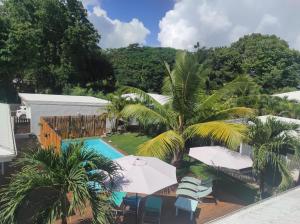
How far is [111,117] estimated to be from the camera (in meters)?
20.9

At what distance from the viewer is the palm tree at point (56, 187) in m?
6.26

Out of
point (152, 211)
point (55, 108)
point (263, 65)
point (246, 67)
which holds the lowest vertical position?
point (152, 211)

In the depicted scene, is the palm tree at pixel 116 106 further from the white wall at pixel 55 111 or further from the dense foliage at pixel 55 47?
the dense foliage at pixel 55 47

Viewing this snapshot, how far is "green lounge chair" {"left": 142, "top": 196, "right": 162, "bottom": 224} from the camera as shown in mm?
8828

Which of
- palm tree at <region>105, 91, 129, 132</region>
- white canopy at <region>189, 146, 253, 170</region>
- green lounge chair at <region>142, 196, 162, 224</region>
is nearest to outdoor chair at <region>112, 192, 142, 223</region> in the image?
green lounge chair at <region>142, 196, 162, 224</region>

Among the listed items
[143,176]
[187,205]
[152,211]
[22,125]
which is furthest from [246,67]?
[143,176]

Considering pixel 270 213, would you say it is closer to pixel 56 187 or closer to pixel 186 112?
pixel 56 187

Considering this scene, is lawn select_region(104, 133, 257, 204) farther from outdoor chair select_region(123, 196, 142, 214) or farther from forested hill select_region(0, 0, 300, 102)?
forested hill select_region(0, 0, 300, 102)

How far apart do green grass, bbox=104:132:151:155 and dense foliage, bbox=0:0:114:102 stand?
45.6ft

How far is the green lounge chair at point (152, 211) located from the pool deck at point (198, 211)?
1.47 ft

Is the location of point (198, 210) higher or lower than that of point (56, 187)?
lower

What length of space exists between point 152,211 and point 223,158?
363cm

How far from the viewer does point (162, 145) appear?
1162 centimetres

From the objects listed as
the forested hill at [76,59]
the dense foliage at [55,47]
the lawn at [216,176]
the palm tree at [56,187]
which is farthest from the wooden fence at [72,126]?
the dense foliage at [55,47]
